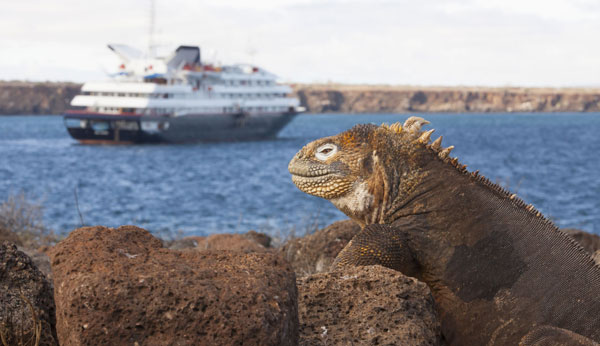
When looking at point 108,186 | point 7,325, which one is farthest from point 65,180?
point 7,325

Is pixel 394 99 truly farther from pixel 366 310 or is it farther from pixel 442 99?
pixel 366 310

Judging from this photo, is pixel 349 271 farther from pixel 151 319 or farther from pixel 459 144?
pixel 459 144

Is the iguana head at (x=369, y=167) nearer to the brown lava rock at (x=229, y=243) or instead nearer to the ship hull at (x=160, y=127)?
the brown lava rock at (x=229, y=243)

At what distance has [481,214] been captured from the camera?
9.74ft

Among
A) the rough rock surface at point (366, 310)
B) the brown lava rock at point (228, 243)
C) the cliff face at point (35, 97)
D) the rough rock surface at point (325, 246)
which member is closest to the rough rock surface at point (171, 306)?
the rough rock surface at point (366, 310)

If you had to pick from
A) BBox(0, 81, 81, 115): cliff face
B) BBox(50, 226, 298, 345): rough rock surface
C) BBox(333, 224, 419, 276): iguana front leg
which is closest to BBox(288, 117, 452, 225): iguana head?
BBox(333, 224, 419, 276): iguana front leg

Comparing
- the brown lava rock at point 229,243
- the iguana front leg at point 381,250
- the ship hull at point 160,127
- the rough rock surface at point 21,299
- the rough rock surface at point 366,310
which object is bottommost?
the ship hull at point 160,127

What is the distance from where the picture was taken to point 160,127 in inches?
2233

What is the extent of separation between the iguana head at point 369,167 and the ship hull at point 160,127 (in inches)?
2092

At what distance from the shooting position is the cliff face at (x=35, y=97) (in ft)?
371

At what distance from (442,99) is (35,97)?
75493 millimetres

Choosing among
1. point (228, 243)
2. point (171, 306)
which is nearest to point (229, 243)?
point (228, 243)

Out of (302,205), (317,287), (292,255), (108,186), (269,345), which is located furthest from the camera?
(108,186)

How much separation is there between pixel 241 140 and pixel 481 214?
2460 inches
